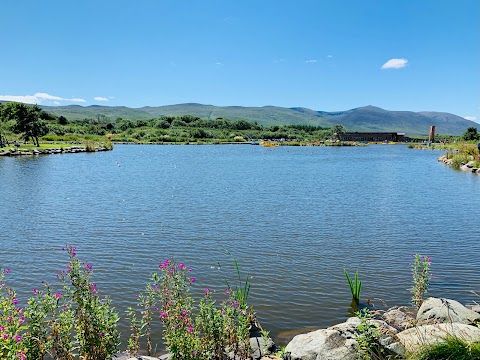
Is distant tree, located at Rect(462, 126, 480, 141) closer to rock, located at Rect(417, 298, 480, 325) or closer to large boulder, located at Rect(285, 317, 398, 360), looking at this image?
rock, located at Rect(417, 298, 480, 325)

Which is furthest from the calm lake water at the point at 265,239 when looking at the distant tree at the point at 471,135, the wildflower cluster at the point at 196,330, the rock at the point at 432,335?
the distant tree at the point at 471,135

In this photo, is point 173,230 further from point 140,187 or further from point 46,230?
point 140,187

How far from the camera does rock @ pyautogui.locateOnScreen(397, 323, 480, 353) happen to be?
256 inches

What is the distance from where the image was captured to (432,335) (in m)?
6.65

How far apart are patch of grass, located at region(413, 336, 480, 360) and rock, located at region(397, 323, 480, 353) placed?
0.16m

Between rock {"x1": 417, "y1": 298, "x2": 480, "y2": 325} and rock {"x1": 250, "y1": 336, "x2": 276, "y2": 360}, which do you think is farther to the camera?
rock {"x1": 417, "y1": 298, "x2": 480, "y2": 325}

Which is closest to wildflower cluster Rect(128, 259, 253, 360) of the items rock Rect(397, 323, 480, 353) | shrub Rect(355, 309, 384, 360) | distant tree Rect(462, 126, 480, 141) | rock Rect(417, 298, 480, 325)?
shrub Rect(355, 309, 384, 360)

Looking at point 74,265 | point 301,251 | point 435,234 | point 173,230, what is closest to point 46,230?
point 173,230

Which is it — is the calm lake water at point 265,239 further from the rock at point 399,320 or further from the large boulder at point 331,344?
the large boulder at point 331,344

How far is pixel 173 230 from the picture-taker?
1848 centimetres

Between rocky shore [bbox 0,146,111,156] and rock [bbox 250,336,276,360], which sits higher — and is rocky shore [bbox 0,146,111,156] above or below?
above

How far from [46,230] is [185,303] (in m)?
13.4

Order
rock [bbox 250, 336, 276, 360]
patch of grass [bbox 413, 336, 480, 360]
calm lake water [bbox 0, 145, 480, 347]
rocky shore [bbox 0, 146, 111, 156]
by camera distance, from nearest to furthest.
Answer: patch of grass [bbox 413, 336, 480, 360] → rock [bbox 250, 336, 276, 360] → calm lake water [bbox 0, 145, 480, 347] → rocky shore [bbox 0, 146, 111, 156]

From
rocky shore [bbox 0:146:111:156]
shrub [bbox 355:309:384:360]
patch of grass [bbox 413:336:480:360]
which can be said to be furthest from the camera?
rocky shore [bbox 0:146:111:156]
